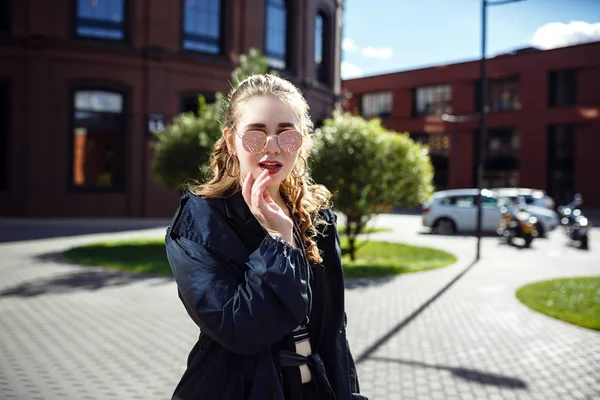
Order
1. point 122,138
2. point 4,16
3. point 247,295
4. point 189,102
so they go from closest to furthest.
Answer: point 247,295, point 4,16, point 122,138, point 189,102

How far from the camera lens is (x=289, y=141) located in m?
1.69

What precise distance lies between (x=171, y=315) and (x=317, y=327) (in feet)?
18.9

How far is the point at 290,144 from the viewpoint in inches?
66.4

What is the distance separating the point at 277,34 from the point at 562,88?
2478cm

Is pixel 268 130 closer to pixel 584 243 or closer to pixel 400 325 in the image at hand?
pixel 400 325

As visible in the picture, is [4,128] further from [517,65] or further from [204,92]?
[517,65]

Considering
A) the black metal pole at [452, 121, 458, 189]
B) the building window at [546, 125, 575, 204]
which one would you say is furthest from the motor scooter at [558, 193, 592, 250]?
the black metal pole at [452, 121, 458, 189]

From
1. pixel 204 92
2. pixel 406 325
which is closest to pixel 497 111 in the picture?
pixel 204 92

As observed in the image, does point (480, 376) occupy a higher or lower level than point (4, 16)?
lower

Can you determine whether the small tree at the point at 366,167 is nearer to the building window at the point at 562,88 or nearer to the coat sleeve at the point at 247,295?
the coat sleeve at the point at 247,295

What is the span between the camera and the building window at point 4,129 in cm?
2183

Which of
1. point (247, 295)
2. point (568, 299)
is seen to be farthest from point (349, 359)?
point (568, 299)

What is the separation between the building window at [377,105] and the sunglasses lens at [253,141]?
5040 centimetres

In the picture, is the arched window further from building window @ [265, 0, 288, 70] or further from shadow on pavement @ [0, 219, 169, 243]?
shadow on pavement @ [0, 219, 169, 243]
